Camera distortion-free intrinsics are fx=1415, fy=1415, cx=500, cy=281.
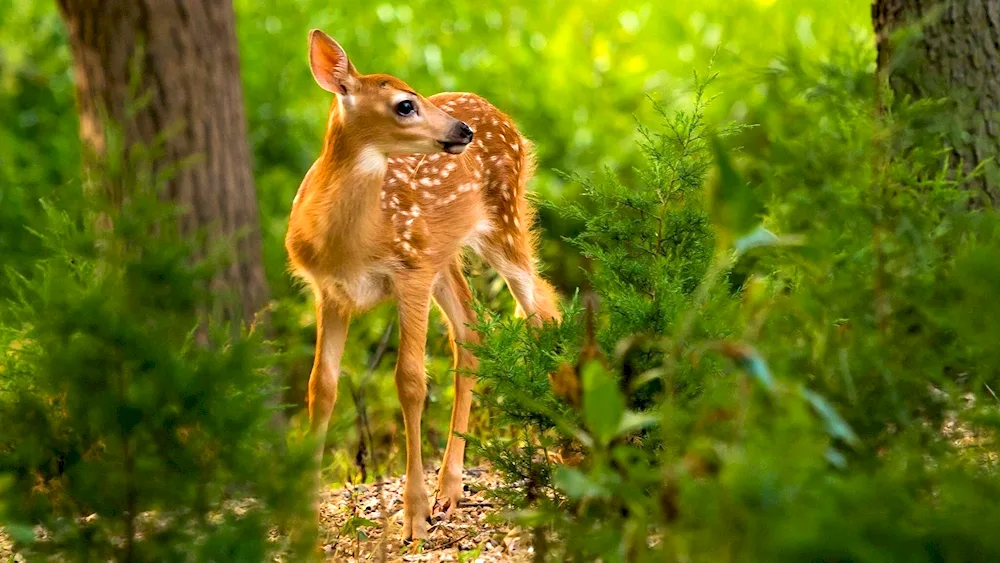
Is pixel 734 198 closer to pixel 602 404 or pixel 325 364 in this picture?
pixel 602 404

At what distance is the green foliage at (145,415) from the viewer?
10.4ft

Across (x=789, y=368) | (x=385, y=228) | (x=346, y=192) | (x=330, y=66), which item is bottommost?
(x=789, y=368)

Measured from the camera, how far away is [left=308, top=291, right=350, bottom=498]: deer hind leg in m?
5.24

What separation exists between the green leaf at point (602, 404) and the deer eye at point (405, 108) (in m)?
2.57

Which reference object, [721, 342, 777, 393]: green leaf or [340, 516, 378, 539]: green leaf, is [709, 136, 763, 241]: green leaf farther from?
[340, 516, 378, 539]: green leaf

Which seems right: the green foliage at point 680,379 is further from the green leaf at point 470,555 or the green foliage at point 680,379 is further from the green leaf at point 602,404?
the green leaf at point 470,555

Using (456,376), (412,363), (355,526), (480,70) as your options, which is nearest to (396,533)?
(355,526)

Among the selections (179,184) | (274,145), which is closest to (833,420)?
(179,184)

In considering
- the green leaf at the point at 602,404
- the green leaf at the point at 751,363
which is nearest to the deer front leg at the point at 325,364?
the green leaf at the point at 602,404

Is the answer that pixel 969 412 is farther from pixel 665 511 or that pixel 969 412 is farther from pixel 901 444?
pixel 665 511

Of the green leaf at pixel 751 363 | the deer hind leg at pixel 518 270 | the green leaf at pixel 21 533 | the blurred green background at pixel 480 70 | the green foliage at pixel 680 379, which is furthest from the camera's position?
the blurred green background at pixel 480 70

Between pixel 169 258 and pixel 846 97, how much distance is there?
1.82m

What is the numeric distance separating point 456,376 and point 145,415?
105 inches

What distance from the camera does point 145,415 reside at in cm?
319
